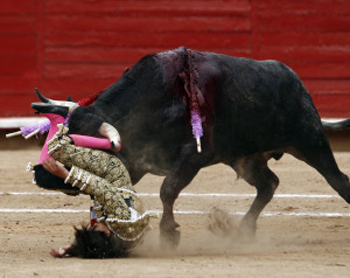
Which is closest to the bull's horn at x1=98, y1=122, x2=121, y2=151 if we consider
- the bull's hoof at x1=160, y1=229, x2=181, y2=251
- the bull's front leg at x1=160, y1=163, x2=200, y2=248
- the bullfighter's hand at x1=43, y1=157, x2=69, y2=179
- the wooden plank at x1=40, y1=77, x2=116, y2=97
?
the bullfighter's hand at x1=43, y1=157, x2=69, y2=179

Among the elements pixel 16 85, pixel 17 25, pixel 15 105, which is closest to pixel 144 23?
pixel 17 25

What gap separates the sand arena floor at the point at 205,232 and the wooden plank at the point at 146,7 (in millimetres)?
1795

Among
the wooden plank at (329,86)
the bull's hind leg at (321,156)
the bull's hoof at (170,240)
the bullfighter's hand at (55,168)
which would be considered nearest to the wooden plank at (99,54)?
the wooden plank at (329,86)

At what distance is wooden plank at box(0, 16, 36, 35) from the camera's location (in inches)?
367

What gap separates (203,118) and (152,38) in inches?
191

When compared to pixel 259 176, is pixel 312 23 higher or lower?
lower

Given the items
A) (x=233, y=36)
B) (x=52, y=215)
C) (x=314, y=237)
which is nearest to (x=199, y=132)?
(x=314, y=237)

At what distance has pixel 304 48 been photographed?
9.34 metres

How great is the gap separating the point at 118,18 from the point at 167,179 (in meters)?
5.05

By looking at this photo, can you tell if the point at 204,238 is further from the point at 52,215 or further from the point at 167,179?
the point at 52,215

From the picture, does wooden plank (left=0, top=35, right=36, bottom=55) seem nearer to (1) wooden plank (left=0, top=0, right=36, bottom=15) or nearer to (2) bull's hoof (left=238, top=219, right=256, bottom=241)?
(1) wooden plank (left=0, top=0, right=36, bottom=15)

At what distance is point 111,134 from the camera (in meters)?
4.27

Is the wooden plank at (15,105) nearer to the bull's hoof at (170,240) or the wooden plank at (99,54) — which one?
the wooden plank at (99,54)

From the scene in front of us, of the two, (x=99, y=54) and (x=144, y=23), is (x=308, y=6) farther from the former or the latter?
(x=99, y=54)
